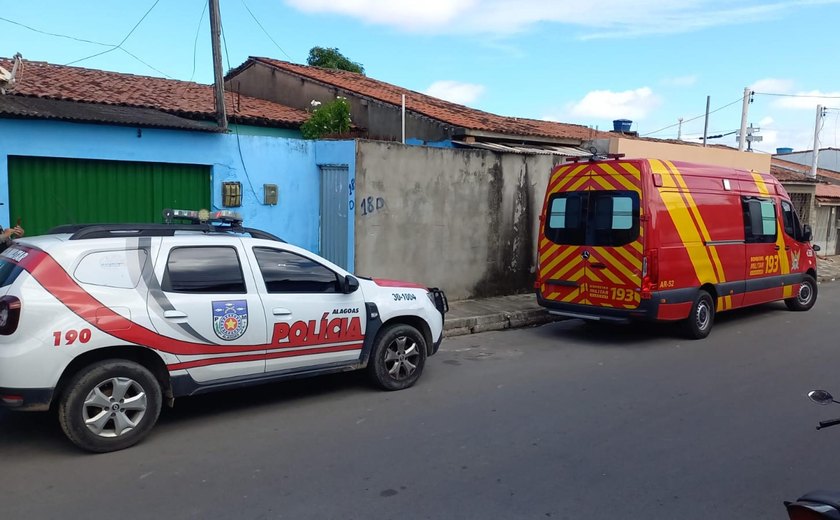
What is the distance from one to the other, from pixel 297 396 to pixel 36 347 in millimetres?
2361

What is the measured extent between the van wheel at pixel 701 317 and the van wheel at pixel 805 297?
3386 mm

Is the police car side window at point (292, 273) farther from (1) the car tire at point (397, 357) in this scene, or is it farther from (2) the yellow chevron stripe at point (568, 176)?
(2) the yellow chevron stripe at point (568, 176)

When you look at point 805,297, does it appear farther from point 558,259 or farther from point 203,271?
point 203,271

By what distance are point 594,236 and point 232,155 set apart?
17.3 ft

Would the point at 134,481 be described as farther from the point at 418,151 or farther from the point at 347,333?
the point at 418,151

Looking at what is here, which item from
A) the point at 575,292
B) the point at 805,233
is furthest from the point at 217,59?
the point at 805,233

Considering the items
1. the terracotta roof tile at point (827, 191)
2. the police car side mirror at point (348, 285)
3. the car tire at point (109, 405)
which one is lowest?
the car tire at point (109, 405)

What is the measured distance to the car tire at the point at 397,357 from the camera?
244 inches

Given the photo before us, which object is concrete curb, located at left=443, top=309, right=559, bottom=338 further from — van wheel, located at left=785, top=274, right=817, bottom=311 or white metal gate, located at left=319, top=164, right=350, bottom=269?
van wheel, located at left=785, top=274, right=817, bottom=311

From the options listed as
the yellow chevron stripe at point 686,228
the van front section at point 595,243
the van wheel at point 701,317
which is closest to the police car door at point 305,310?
the van front section at point 595,243

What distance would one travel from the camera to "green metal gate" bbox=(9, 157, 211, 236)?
26.8 feet

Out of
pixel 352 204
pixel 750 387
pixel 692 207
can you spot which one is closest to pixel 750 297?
pixel 692 207

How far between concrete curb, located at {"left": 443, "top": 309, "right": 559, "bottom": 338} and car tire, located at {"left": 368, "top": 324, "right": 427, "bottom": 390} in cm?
269

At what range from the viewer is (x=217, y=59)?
31.3 feet
